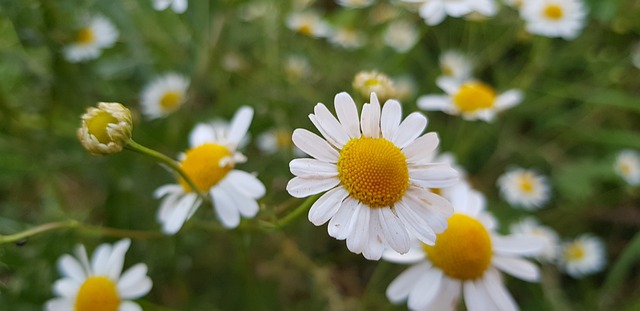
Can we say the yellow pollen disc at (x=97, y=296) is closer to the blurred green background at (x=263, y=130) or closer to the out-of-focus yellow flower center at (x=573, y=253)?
the blurred green background at (x=263, y=130)

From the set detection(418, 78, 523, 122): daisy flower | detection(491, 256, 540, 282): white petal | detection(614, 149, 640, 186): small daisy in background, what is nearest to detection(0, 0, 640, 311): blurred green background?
detection(614, 149, 640, 186): small daisy in background

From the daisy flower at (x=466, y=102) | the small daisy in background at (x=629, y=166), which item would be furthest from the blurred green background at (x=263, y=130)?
the daisy flower at (x=466, y=102)

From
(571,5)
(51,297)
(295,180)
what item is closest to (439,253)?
(295,180)

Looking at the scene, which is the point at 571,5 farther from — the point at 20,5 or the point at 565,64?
the point at 20,5

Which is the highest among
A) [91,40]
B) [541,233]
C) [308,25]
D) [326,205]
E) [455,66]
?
[326,205]

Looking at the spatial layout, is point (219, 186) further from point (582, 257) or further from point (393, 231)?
point (582, 257)

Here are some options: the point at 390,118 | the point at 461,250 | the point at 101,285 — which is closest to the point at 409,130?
the point at 390,118
